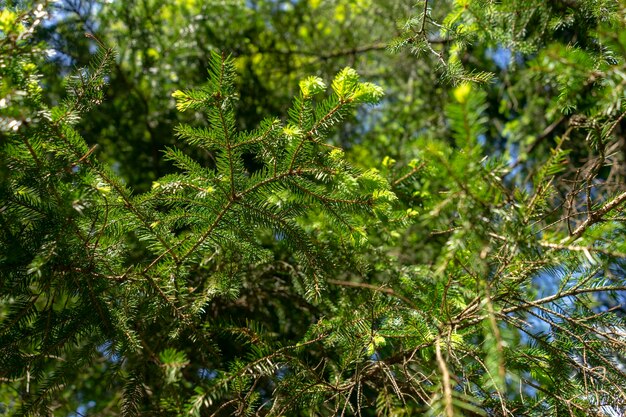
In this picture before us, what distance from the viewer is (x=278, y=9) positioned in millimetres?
3592

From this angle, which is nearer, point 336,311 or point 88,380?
point 336,311

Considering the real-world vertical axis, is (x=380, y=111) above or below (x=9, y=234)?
below

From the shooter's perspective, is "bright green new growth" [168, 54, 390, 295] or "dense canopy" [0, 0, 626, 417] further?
"bright green new growth" [168, 54, 390, 295]

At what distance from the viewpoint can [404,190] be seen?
6.66ft

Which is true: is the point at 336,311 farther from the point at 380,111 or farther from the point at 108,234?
the point at 380,111

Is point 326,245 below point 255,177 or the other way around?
below

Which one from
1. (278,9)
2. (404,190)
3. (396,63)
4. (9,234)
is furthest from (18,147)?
(396,63)

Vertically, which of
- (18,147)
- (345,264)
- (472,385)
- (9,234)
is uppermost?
(18,147)

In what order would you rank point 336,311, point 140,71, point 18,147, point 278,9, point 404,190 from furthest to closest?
point 278,9 < point 140,71 < point 404,190 < point 336,311 < point 18,147

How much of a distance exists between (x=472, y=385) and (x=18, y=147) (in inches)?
59.0

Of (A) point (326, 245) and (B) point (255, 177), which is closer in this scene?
(B) point (255, 177)

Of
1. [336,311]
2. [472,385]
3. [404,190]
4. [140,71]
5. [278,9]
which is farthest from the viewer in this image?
[278,9]

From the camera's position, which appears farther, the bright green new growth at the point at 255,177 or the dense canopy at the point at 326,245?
the bright green new growth at the point at 255,177

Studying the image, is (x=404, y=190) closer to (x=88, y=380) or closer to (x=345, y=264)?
(x=345, y=264)
